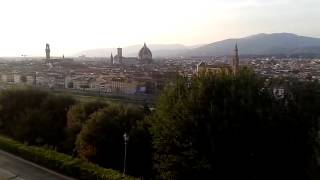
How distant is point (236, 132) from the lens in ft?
52.8

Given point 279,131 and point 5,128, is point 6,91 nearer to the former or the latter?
point 5,128

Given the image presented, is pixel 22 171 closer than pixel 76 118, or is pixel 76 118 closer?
pixel 22 171

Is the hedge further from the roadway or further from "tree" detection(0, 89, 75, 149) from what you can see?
"tree" detection(0, 89, 75, 149)

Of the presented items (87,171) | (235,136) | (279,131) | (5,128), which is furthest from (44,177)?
(5,128)

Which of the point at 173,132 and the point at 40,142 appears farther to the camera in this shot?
the point at 40,142

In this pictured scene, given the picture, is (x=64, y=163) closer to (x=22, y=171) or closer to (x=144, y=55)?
(x=22, y=171)

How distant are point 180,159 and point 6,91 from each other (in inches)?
743

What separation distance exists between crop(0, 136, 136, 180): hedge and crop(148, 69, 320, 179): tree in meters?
2.16

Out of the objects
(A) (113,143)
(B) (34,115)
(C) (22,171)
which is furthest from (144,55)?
(C) (22,171)

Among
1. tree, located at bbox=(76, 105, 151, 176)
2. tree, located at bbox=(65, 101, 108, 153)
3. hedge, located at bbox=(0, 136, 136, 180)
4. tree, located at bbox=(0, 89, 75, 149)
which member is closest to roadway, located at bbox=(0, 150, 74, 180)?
hedge, located at bbox=(0, 136, 136, 180)

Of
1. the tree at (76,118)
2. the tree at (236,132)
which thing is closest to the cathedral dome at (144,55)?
the tree at (76,118)

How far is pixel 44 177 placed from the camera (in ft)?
54.1

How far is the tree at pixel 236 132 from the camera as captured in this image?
16000 mm

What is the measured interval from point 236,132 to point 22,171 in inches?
289
